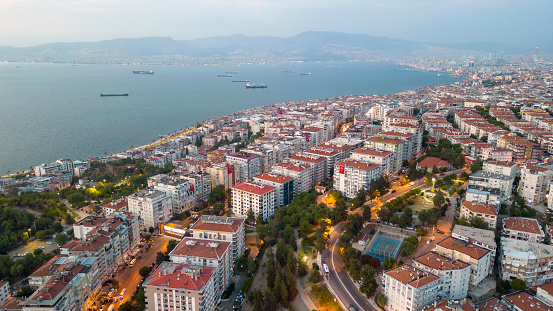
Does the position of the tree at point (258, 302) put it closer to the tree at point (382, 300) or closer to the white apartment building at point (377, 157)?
the tree at point (382, 300)

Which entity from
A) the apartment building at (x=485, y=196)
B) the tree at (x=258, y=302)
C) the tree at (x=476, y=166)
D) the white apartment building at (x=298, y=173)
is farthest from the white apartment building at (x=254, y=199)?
the tree at (x=476, y=166)

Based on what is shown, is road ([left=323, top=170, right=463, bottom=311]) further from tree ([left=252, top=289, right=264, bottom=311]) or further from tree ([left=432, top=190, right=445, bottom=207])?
tree ([left=252, top=289, right=264, bottom=311])

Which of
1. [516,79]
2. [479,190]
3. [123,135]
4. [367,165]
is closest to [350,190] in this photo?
[367,165]

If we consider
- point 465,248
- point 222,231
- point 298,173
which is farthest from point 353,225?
point 298,173

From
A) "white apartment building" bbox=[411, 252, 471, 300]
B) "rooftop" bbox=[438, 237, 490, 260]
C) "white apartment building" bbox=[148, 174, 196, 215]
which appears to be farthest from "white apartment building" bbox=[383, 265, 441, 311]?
"white apartment building" bbox=[148, 174, 196, 215]

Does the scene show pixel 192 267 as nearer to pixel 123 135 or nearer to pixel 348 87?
pixel 123 135

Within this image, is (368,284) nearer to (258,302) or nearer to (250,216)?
(258,302)
